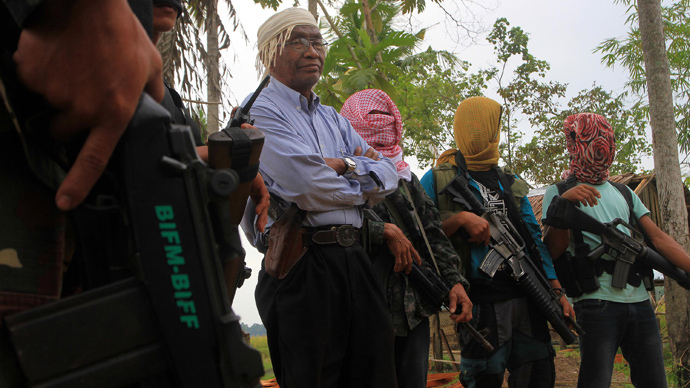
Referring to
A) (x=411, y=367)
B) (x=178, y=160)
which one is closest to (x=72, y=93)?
(x=178, y=160)

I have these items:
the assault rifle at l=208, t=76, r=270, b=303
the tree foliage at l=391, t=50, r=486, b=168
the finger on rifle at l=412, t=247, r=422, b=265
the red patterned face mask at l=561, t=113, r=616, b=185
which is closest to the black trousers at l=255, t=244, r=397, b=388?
the finger on rifle at l=412, t=247, r=422, b=265

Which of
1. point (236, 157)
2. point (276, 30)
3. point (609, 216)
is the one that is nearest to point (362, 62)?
point (609, 216)

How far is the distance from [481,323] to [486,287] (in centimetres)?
23

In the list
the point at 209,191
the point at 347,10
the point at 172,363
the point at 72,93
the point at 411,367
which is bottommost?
the point at 411,367

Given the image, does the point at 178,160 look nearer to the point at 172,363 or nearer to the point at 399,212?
the point at 172,363

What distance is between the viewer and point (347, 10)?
8.37 metres

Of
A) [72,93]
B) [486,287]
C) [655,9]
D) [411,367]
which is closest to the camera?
[72,93]

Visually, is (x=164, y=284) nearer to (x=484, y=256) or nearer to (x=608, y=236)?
(x=484, y=256)

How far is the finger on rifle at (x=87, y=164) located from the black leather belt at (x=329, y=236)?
62.9 inches

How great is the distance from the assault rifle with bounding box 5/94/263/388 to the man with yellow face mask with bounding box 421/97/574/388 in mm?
2693

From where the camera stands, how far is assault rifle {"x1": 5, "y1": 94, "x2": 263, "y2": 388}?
1.15 m

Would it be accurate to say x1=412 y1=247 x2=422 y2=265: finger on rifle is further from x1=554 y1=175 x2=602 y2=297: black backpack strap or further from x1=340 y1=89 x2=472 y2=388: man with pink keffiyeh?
x1=554 y1=175 x2=602 y2=297: black backpack strap

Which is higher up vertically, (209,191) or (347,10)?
(347,10)

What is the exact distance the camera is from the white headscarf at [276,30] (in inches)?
119
